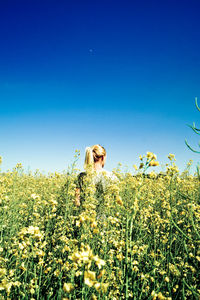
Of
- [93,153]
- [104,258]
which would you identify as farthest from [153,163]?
[93,153]

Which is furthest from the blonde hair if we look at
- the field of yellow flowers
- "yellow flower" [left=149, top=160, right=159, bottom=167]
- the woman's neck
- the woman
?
"yellow flower" [left=149, top=160, right=159, bottom=167]

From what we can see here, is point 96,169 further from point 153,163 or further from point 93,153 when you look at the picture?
point 153,163

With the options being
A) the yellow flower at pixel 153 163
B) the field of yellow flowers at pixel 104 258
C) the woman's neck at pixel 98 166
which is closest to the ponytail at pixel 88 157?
the woman's neck at pixel 98 166

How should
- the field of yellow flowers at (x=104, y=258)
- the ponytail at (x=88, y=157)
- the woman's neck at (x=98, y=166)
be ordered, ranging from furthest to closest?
the woman's neck at (x=98, y=166) → the ponytail at (x=88, y=157) → the field of yellow flowers at (x=104, y=258)

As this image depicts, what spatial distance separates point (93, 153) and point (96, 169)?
13.2 inches

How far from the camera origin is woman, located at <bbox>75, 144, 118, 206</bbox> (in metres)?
3.50

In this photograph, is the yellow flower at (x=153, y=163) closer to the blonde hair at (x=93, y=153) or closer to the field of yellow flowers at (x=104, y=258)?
the field of yellow flowers at (x=104, y=258)

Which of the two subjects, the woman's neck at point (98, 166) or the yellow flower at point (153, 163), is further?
the woman's neck at point (98, 166)

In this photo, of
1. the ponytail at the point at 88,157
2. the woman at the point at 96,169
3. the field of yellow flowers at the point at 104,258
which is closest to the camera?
the field of yellow flowers at the point at 104,258

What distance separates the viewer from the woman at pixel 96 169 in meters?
3.50

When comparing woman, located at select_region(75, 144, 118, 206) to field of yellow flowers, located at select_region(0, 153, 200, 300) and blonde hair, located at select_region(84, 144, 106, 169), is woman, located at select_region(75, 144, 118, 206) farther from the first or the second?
field of yellow flowers, located at select_region(0, 153, 200, 300)

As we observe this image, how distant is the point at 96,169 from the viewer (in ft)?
12.5

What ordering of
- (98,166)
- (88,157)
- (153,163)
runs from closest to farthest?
(153,163) → (88,157) → (98,166)

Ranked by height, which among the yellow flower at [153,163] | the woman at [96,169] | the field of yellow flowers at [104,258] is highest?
the woman at [96,169]
